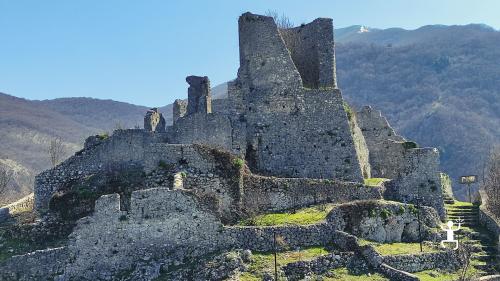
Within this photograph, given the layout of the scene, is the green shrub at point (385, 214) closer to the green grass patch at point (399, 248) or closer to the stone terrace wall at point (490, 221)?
the green grass patch at point (399, 248)

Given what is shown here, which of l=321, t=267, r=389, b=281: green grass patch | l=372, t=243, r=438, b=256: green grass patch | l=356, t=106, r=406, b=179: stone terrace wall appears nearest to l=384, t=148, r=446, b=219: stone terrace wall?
l=356, t=106, r=406, b=179: stone terrace wall

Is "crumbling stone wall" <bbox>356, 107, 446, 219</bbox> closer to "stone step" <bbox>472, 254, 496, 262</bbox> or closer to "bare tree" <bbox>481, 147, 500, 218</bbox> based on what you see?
"stone step" <bbox>472, 254, 496, 262</bbox>

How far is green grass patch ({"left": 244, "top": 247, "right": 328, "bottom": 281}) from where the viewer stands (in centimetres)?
2920

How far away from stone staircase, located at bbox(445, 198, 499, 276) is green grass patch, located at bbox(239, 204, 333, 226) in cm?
854

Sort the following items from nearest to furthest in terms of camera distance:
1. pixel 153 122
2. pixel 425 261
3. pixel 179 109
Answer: pixel 425 261 → pixel 153 122 → pixel 179 109

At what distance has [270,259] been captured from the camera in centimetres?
3036

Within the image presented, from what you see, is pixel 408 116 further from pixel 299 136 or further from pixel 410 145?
pixel 299 136

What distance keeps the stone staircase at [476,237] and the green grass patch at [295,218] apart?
28.0 feet

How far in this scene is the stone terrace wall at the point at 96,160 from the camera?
1460 inches

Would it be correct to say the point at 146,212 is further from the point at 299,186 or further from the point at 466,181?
the point at 466,181

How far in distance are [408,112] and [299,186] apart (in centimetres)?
13943

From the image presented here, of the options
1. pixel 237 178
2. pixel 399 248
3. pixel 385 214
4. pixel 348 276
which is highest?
pixel 237 178

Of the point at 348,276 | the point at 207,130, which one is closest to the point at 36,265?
the point at 207,130

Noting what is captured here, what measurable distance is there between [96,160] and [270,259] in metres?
12.7
